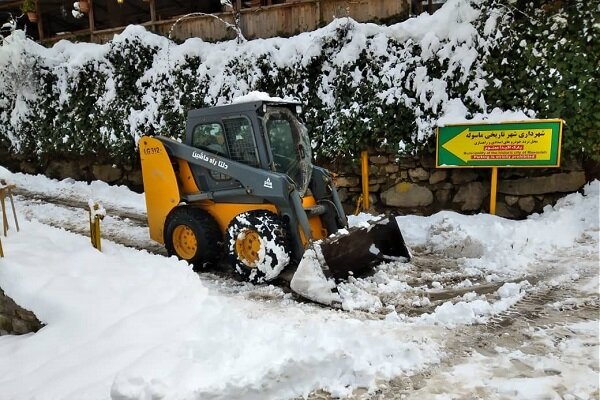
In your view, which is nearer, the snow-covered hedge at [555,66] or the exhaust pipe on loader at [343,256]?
the exhaust pipe on loader at [343,256]

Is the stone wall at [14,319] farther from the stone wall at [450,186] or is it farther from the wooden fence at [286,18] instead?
the wooden fence at [286,18]

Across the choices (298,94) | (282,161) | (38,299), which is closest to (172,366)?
(38,299)

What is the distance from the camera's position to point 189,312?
12.5 ft

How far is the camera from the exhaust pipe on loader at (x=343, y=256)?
4.22 metres

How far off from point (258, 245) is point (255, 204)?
55 centimetres

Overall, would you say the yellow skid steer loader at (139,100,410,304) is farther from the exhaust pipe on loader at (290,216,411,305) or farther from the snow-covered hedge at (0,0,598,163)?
the snow-covered hedge at (0,0,598,163)

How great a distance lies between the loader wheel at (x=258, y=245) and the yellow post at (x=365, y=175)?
10.6 ft

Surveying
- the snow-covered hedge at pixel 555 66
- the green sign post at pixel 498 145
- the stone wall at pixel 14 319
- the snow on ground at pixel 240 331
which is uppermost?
the snow-covered hedge at pixel 555 66

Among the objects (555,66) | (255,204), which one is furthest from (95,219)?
(555,66)

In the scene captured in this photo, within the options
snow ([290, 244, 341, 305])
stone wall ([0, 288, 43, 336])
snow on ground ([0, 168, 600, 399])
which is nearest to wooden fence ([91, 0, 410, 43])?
snow on ground ([0, 168, 600, 399])

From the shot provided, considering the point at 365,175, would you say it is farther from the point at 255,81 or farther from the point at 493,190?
the point at 255,81

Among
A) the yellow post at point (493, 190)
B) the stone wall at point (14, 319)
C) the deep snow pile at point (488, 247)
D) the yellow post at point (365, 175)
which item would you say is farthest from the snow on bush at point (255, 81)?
the stone wall at point (14, 319)

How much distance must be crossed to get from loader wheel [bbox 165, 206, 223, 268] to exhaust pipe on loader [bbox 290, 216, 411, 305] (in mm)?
1460

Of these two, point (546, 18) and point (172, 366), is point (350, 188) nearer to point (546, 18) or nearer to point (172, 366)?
point (546, 18)
